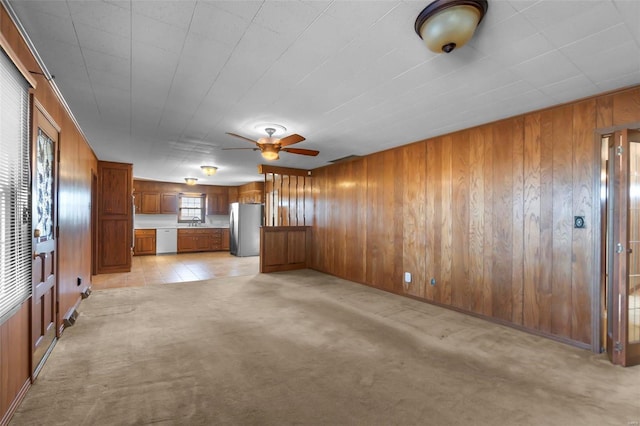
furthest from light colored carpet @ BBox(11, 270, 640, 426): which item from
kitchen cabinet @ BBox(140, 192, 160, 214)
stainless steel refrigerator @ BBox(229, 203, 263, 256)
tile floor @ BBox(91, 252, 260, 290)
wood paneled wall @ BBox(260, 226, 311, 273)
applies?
kitchen cabinet @ BBox(140, 192, 160, 214)

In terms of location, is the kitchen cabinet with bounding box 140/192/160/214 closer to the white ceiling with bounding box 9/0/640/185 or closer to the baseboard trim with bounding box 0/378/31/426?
the white ceiling with bounding box 9/0/640/185

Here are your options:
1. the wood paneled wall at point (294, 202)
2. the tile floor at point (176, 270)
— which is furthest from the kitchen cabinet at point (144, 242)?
the wood paneled wall at point (294, 202)

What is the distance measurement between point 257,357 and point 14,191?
210 cm

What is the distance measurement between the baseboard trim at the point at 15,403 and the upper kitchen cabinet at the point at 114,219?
4.68m

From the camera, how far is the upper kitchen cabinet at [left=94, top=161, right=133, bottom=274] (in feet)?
19.9

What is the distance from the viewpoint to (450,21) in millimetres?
1600

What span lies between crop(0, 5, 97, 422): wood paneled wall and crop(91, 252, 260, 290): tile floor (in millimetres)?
789

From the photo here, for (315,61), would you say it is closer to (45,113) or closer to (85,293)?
(45,113)

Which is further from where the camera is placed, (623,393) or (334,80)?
(334,80)

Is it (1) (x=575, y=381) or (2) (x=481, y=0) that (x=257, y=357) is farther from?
(2) (x=481, y=0)

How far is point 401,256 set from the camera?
15.6 feet

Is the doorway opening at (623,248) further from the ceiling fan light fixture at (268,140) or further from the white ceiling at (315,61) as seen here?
the ceiling fan light fixture at (268,140)

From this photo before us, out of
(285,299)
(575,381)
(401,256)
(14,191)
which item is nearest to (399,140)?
(401,256)

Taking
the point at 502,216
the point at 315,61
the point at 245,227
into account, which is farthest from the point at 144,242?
the point at 502,216
